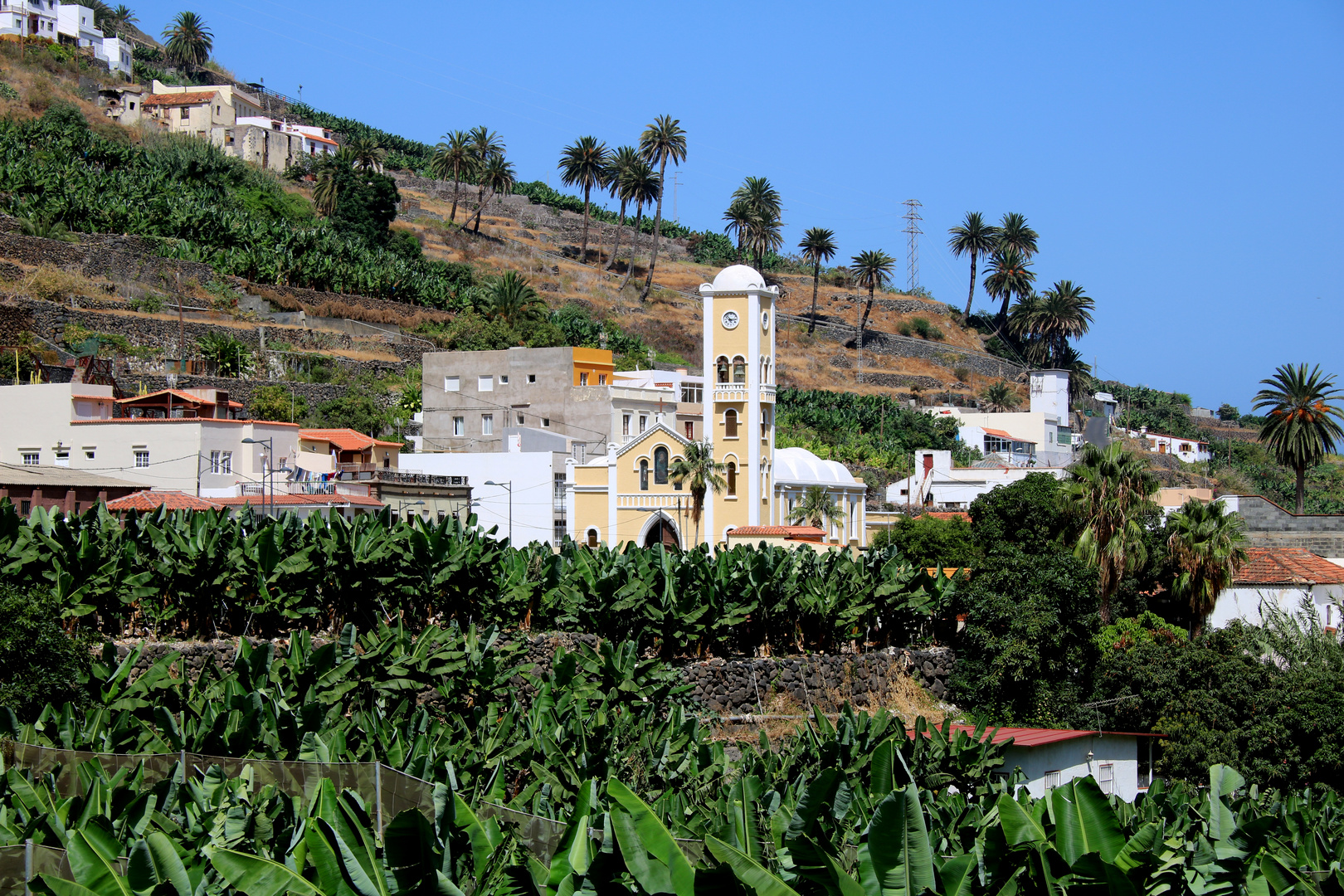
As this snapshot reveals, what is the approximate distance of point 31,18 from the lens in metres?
102

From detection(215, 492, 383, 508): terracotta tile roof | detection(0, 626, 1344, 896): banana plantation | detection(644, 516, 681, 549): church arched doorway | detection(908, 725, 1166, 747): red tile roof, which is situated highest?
detection(215, 492, 383, 508): terracotta tile roof

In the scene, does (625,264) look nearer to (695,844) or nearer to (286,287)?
(286,287)

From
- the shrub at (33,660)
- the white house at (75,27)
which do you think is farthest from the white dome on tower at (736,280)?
the white house at (75,27)

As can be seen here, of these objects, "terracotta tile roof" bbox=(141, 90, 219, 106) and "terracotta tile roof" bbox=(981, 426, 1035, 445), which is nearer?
"terracotta tile roof" bbox=(981, 426, 1035, 445)

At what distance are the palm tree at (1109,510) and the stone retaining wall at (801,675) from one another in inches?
211

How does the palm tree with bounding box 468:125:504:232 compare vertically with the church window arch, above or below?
above

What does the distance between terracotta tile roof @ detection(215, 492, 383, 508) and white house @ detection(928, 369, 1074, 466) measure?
46869 mm

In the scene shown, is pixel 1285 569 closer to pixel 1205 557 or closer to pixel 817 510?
pixel 1205 557

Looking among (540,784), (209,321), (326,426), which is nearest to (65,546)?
(540,784)

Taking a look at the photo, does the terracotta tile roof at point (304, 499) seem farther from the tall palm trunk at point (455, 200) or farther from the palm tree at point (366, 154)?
the tall palm trunk at point (455, 200)

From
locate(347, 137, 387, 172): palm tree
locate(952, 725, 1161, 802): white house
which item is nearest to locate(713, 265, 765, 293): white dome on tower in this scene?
locate(952, 725, 1161, 802): white house

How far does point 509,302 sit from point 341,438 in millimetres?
34513

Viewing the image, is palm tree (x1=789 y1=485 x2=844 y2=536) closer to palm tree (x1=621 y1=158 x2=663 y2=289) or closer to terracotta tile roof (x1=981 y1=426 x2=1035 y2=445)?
terracotta tile roof (x1=981 y1=426 x2=1035 y2=445)

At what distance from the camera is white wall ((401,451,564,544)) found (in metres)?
53.6
